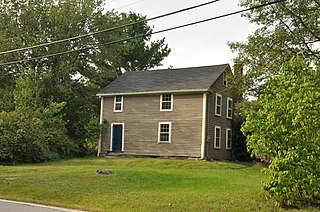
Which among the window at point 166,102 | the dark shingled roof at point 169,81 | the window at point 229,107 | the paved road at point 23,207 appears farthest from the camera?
the window at point 229,107

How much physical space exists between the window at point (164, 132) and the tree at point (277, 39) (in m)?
5.97

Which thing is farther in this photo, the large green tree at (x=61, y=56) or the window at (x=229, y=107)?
the large green tree at (x=61, y=56)

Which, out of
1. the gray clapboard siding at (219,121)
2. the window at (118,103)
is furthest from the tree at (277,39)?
the window at (118,103)

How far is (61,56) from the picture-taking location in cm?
3578

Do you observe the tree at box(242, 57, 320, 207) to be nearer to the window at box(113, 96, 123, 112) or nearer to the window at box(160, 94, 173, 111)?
the window at box(160, 94, 173, 111)

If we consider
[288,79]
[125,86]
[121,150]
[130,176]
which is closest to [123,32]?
[125,86]

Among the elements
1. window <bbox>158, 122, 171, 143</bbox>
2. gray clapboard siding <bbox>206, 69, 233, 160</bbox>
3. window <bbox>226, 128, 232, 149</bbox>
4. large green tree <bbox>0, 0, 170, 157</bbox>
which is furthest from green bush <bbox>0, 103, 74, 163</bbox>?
window <bbox>226, 128, 232, 149</bbox>

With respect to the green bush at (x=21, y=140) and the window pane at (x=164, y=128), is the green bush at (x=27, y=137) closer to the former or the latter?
the green bush at (x=21, y=140)

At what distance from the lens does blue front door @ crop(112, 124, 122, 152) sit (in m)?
29.7

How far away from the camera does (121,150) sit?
1156 inches

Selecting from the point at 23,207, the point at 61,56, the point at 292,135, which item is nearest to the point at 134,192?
the point at 23,207

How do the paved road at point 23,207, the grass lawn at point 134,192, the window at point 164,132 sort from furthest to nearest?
the window at point 164,132, the grass lawn at point 134,192, the paved road at point 23,207

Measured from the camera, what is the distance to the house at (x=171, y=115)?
87.9 ft

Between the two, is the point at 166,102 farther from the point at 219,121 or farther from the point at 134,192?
the point at 134,192
